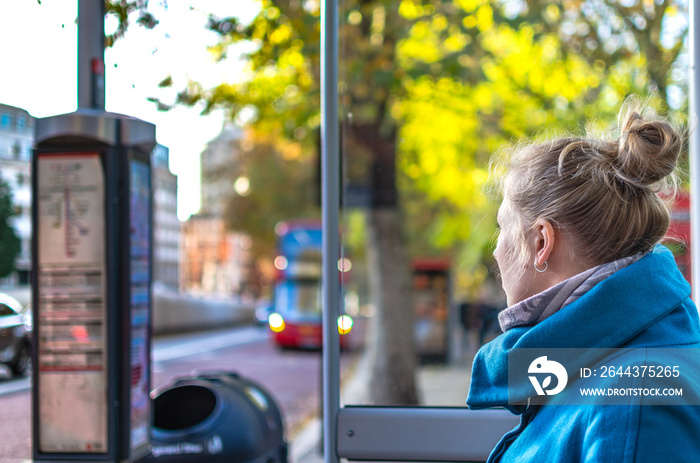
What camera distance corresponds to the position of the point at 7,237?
307 cm

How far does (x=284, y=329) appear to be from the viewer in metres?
19.2

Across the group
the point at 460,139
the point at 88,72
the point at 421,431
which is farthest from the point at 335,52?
the point at 460,139

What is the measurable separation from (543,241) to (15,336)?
9.07 feet

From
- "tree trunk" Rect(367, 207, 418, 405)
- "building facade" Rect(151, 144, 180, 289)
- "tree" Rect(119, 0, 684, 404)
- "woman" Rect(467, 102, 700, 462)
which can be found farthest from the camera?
"tree trunk" Rect(367, 207, 418, 405)

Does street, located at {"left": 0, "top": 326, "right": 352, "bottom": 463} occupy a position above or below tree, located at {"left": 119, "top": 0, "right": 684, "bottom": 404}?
below

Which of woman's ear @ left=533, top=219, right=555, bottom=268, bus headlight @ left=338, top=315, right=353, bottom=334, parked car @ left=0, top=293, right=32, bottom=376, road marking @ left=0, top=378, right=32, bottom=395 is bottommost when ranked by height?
road marking @ left=0, top=378, right=32, bottom=395

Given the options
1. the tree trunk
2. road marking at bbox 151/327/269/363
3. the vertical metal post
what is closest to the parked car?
the vertical metal post

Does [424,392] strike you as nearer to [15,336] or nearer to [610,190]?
[15,336]

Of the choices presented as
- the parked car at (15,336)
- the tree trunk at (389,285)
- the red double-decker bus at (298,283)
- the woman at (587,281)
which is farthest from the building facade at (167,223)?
the red double-decker bus at (298,283)

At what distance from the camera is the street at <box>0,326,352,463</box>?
2953 millimetres

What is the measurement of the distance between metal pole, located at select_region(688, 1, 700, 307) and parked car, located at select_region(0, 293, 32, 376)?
2553 mm

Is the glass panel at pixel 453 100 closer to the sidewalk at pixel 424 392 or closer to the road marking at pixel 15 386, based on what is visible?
the sidewalk at pixel 424 392

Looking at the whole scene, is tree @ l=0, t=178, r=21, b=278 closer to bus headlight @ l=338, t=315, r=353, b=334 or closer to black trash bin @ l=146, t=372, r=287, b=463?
black trash bin @ l=146, t=372, r=287, b=463

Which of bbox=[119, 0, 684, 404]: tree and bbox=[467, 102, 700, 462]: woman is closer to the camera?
bbox=[467, 102, 700, 462]: woman
